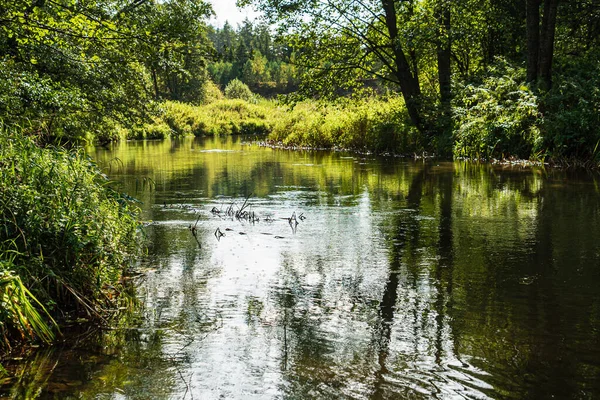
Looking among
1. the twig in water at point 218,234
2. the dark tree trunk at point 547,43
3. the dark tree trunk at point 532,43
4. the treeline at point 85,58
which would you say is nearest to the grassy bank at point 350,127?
the treeline at point 85,58

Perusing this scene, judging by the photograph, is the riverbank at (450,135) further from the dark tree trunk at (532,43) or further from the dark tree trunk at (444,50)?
the dark tree trunk at (444,50)

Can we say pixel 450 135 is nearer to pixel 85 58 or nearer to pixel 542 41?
pixel 542 41

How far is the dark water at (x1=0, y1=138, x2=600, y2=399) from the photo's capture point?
167 inches

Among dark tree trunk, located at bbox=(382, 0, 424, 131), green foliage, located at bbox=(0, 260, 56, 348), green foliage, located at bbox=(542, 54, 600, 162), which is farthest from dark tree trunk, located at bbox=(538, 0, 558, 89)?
green foliage, located at bbox=(0, 260, 56, 348)

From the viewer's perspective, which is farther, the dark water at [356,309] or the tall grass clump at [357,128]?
the tall grass clump at [357,128]

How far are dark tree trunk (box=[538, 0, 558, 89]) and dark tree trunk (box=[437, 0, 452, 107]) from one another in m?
3.51

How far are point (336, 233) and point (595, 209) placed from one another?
4.88m

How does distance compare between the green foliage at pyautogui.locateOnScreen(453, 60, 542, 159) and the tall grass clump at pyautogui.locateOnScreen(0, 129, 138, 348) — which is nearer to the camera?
the tall grass clump at pyautogui.locateOnScreen(0, 129, 138, 348)

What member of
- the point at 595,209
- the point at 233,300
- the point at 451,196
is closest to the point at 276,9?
the point at 451,196

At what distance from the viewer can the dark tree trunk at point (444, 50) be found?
73.8 feet

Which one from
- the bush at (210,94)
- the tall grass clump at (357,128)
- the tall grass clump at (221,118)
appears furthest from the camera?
the bush at (210,94)

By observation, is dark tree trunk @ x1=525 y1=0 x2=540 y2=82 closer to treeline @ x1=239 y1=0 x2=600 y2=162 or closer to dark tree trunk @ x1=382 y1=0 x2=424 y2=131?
treeline @ x1=239 y1=0 x2=600 y2=162

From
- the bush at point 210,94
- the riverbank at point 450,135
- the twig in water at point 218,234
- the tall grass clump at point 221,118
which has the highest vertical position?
the bush at point 210,94

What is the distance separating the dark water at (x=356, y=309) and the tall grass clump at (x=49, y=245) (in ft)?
1.25
